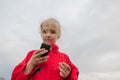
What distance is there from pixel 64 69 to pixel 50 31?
2.47ft

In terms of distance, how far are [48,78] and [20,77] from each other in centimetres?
42

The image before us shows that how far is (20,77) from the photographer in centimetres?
425

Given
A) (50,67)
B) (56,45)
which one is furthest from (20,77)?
(56,45)

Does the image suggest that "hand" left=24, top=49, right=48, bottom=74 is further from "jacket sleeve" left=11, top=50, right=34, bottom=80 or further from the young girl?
"jacket sleeve" left=11, top=50, right=34, bottom=80

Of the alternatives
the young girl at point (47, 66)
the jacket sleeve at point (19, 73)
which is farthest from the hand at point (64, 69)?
the jacket sleeve at point (19, 73)

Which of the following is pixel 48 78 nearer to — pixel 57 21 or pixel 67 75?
pixel 67 75

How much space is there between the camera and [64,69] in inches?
165

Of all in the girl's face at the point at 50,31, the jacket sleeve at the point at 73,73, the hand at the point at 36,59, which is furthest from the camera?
the girl's face at the point at 50,31

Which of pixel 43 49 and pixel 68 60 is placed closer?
pixel 43 49

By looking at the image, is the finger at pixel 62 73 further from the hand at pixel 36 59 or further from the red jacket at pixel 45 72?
the hand at pixel 36 59

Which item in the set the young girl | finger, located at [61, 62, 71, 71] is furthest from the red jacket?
finger, located at [61, 62, 71, 71]

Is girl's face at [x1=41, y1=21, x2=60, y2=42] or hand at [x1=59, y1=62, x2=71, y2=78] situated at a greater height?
girl's face at [x1=41, y1=21, x2=60, y2=42]

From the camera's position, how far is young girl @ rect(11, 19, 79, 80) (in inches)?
165

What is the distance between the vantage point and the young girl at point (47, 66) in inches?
165
